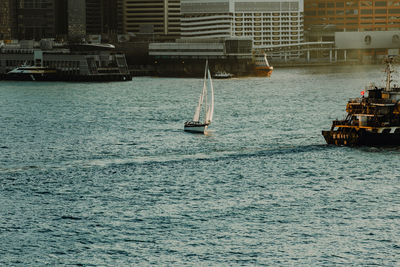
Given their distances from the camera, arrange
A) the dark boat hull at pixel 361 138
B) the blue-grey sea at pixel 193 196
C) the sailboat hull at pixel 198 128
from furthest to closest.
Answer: the sailboat hull at pixel 198 128 < the dark boat hull at pixel 361 138 < the blue-grey sea at pixel 193 196

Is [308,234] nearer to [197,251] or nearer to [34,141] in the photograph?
[197,251]

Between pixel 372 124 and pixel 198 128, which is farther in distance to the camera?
pixel 198 128

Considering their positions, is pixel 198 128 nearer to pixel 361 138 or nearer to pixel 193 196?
pixel 361 138

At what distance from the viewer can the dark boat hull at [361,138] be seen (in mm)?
79188

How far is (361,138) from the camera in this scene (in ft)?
261

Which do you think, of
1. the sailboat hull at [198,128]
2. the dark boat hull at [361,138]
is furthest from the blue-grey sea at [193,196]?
the dark boat hull at [361,138]

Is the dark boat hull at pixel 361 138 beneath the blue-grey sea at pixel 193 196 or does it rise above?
above

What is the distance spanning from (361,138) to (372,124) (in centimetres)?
174

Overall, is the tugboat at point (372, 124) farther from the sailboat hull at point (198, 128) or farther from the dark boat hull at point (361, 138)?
the sailboat hull at point (198, 128)

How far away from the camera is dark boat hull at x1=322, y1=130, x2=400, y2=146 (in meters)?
79.2

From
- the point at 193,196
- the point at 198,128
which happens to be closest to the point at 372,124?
the point at 198,128

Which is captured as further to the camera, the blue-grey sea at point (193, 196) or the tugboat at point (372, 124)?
the tugboat at point (372, 124)

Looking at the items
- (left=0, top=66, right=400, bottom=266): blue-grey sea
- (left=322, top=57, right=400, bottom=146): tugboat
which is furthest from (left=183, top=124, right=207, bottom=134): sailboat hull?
(left=322, top=57, right=400, bottom=146): tugboat

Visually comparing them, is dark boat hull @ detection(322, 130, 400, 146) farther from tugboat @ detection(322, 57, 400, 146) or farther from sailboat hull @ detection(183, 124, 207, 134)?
sailboat hull @ detection(183, 124, 207, 134)
